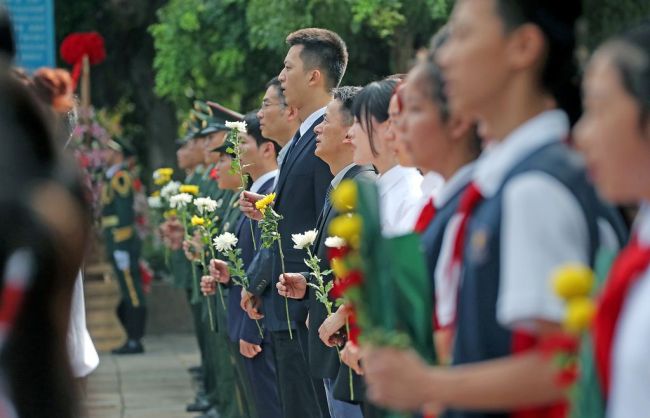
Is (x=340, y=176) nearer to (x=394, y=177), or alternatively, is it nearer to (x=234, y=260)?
(x=394, y=177)

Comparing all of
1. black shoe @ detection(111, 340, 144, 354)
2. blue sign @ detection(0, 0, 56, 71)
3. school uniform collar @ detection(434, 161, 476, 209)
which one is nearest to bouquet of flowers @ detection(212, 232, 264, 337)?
school uniform collar @ detection(434, 161, 476, 209)

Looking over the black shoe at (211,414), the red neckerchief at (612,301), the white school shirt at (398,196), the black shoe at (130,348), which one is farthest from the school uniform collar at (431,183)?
the black shoe at (130,348)

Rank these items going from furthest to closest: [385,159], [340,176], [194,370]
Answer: [194,370]
[340,176]
[385,159]

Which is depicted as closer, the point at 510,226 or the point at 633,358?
the point at 633,358

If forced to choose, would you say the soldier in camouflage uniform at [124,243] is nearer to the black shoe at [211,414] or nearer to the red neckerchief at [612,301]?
the black shoe at [211,414]

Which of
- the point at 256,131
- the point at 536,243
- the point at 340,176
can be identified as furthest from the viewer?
the point at 256,131

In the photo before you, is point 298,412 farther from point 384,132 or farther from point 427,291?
point 427,291

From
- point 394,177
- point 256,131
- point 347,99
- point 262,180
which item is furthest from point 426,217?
point 256,131

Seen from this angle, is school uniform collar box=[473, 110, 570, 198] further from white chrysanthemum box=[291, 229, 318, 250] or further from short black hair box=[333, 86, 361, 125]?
short black hair box=[333, 86, 361, 125]

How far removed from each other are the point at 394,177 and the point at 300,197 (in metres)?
2.10

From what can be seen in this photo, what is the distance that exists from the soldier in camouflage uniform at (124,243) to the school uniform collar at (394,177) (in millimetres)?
11194

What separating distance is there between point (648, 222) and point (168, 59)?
45.9 ft

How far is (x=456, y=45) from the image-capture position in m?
3.69

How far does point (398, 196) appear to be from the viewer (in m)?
6.16
